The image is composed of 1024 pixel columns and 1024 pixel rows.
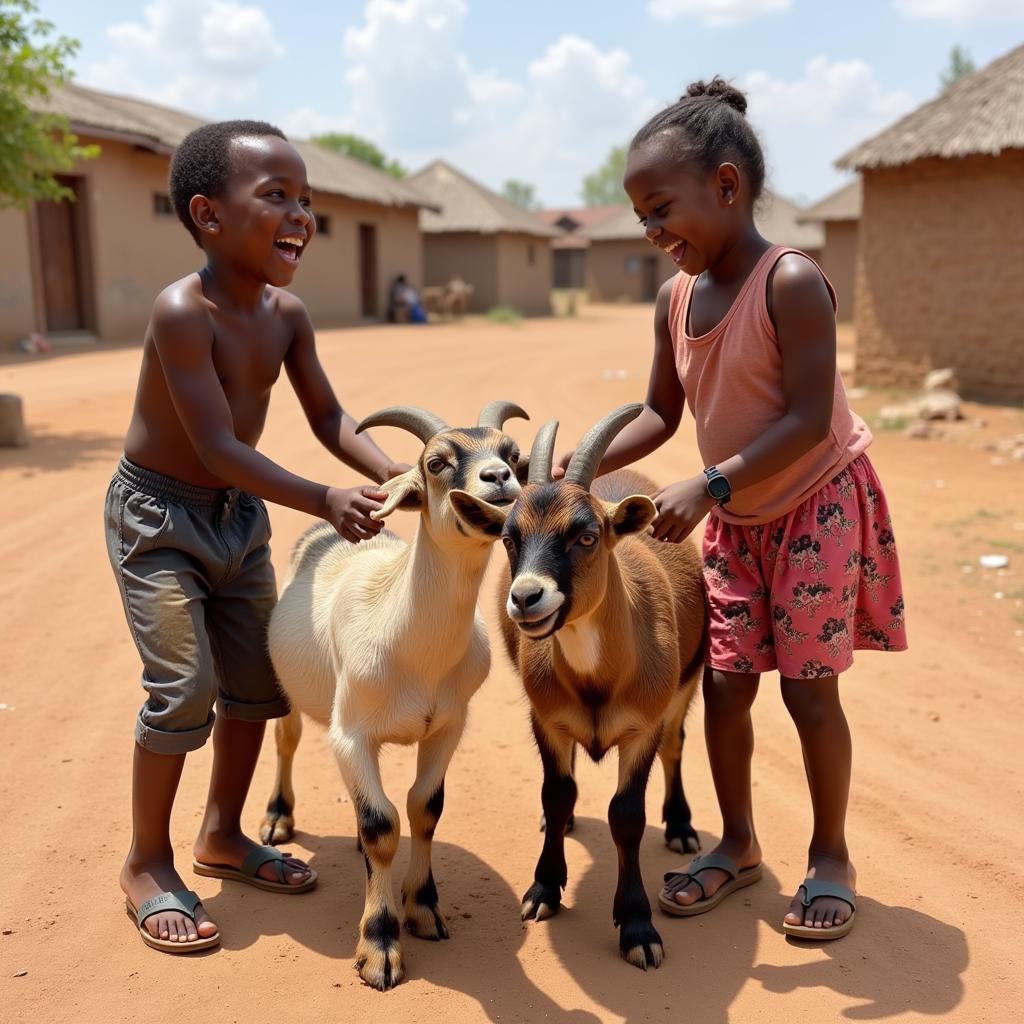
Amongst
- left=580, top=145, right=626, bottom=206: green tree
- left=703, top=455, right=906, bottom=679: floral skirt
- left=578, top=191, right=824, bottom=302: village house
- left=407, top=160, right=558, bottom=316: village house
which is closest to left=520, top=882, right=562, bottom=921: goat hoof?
left=703, top=455, right=906, bottom=679: floral skirt

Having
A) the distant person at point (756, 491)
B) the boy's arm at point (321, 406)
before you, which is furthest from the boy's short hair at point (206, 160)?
the distant person at point (756, 491)

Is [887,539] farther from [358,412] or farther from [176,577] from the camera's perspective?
[358,412]

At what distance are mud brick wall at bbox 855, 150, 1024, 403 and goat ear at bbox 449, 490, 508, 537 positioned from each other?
11.5m

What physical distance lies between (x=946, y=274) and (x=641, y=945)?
11.9 m

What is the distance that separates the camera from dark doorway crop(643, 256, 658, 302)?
135ft

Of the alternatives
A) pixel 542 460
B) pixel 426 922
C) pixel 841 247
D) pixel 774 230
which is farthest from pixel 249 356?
pixel 774 230

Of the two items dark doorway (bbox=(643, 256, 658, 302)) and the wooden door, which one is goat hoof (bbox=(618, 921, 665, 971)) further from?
dark doorway (bbox=(643, 256, 658, 302))

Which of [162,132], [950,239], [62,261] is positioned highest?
[162,132]

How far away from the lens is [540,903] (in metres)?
3.28

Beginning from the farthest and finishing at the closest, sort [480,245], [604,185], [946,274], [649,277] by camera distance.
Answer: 1. [604,185]
2. [649,277]
3. [480,245]
4. [946,274]

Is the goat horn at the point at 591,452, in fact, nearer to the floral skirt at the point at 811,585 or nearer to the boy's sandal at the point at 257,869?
the floral skirt at the point at 811,585

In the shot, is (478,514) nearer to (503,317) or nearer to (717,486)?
(717,486)

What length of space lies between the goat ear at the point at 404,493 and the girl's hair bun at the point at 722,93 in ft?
4.77

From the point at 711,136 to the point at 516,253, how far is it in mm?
29904
